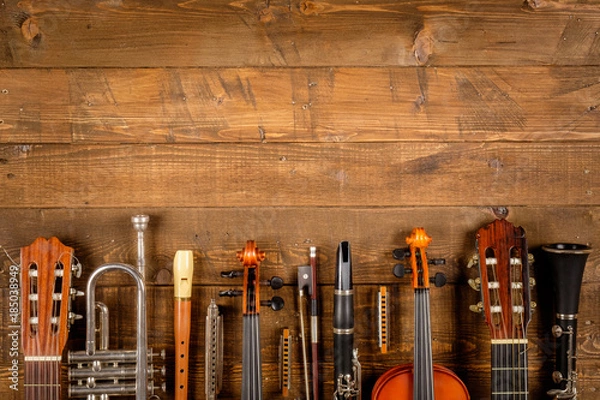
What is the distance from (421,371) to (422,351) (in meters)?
0.06

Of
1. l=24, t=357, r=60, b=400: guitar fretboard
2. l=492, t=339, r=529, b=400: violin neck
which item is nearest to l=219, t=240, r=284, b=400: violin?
l=24, t=357, r=60, b=400: guitar fretboard

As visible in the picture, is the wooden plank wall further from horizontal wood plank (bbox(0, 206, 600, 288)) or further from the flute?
the flute

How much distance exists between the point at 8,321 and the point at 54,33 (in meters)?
1.02

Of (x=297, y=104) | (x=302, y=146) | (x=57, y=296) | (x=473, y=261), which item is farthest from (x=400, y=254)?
(x=57, y=296)

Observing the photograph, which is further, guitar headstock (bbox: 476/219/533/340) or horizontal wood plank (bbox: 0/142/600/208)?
horizontal wood plank (bbox: 0/142/600/208)

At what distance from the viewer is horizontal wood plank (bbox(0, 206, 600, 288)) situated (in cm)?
207

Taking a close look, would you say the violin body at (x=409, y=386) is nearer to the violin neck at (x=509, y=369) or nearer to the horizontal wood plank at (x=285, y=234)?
the violin neck at (x=509, y=369)

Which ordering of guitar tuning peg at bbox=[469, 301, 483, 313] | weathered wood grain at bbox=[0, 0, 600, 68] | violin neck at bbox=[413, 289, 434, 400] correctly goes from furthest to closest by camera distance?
weathered wood grain at bbox=[0, 0, 600, 68] → guitar tuning peg at bbox=[469, 301, 483, 313] → violin neck at bbox=[413, 289, 434, 400]

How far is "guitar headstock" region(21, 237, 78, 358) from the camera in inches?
75.0

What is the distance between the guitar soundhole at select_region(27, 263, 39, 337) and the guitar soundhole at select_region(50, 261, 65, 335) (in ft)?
0.17

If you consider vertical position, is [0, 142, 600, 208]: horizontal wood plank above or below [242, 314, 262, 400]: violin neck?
above

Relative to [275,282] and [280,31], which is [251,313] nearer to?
[275,282]

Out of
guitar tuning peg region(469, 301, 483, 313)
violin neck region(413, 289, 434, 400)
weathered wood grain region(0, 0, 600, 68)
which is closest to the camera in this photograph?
violin neck region(413, 289, 434, 400)

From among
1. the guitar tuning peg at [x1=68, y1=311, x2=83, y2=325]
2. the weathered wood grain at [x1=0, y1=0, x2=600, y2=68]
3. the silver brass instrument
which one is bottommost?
the silver brass instrument
